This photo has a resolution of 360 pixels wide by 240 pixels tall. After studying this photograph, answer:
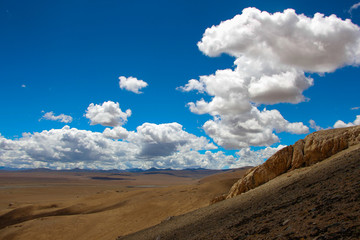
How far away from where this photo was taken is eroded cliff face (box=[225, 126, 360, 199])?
1750 centimetres

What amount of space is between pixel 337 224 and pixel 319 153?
12.9 m

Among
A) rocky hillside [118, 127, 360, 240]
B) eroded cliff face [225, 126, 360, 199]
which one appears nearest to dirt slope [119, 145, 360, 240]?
rocky hillside [118, 127, 360, 240]

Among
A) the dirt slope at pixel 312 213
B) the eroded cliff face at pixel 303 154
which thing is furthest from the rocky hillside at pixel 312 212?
the eroded cliff face at pixel 303 154

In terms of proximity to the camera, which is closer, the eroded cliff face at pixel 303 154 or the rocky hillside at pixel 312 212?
the rocky hillside at pixel 312 212

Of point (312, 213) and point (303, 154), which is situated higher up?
point (303, 154)

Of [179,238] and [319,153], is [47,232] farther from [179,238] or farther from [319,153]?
[319,153]

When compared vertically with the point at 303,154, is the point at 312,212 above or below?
below

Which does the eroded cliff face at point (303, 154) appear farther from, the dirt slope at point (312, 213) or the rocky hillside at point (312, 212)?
the dirt slope at point (312, 213)

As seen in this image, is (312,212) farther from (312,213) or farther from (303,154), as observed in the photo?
(303,154)

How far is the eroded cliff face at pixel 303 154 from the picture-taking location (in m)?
17.5

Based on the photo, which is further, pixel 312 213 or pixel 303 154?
pixel 303 154

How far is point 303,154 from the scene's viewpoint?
→ 19.3m

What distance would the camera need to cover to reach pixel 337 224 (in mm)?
6598

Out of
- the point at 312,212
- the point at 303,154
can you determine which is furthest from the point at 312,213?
the point at 303,154
